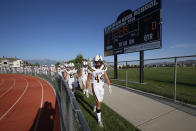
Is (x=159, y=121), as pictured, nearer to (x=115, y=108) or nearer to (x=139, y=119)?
(x=139, y=119)

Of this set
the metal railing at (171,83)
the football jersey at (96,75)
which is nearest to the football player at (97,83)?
the football jersey at (96,75)

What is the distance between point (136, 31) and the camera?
9.27 meters

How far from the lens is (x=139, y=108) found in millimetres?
4172

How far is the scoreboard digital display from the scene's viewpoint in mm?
7684

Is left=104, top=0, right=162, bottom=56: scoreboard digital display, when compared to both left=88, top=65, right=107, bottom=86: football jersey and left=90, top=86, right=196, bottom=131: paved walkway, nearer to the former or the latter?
left=90, top=86, right=196, bottom=131: paved walkway

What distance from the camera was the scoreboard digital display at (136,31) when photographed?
7684 millimetres

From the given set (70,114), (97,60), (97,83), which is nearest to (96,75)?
(97,83)

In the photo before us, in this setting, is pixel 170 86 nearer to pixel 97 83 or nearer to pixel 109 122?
pixel 109 122

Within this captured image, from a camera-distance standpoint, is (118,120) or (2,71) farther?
(2,71)

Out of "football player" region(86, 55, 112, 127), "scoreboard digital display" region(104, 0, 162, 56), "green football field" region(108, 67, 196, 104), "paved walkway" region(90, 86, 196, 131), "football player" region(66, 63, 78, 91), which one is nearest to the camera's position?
"paved walkway" region(90, 86, 196, 131)

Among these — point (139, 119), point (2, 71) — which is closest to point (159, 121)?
point (139, 119)

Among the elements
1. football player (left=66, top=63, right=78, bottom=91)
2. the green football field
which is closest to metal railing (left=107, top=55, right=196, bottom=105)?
the green football field

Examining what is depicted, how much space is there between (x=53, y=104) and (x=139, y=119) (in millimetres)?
5357

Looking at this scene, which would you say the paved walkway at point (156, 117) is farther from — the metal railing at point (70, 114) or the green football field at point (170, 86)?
the metal railing at point (70, 114)
